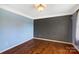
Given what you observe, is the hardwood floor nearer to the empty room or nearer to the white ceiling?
the empty room

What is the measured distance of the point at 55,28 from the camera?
6.80 metres

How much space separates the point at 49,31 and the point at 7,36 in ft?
12.0

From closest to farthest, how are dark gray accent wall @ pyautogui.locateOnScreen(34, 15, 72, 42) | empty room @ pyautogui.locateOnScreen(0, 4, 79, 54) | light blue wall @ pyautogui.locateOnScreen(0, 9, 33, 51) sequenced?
light blue wall @ pyautogui.locateOnScreen(0, 9, 33, 51) → empty room @ pyautogui.locateOnScreen(0, 4, 79, 54) → dark gray accent wall @ pyautogui.locateOnScreen(34, 15, 72, 42)

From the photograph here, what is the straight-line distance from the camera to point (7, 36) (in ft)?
13.2

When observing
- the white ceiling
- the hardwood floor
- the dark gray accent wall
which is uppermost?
the white ceiling

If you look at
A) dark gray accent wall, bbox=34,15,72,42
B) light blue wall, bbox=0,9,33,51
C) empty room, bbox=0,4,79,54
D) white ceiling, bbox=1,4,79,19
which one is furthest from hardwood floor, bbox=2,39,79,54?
white ceiling, bbox=1,4,79,19

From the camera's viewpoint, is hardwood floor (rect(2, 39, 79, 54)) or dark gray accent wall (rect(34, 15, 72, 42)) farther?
dark gray accent wall (rect(34, 15, 72, 42))

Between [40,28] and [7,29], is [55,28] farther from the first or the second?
[7,29]

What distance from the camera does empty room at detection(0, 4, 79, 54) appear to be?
3887 mm

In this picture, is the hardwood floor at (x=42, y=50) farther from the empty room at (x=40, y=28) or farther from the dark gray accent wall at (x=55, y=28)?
the dark gray accent wall at (x=55, y=28)

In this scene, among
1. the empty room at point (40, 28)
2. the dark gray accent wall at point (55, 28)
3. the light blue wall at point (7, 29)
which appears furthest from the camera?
the dark gray accent wall at point (55, 28)

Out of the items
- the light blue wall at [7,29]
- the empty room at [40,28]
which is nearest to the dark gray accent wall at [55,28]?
the empty room at [40,28]

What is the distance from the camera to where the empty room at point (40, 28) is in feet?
12.8
